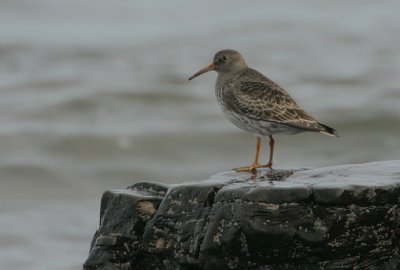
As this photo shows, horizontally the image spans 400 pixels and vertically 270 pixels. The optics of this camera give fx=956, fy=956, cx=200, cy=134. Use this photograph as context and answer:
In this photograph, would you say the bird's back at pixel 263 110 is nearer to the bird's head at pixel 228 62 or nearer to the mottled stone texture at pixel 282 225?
the bird's head at pixel 228 62

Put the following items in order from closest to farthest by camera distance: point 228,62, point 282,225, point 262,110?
point 282,225 < point 262,110 < point 228,62

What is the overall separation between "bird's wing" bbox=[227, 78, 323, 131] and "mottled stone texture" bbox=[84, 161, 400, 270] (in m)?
2.33

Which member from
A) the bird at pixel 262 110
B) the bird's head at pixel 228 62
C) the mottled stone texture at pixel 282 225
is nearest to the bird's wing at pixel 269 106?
the bird at pixel 262 110

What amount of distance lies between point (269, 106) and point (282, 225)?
3.10 meters

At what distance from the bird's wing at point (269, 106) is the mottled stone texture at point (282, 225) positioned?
2.33m

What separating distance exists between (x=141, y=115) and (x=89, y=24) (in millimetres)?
12964

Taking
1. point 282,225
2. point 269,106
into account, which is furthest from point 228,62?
point 282,225

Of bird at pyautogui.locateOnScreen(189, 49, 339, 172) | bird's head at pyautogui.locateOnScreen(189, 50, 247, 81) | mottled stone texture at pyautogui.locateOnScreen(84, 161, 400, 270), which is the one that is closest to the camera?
mottled stone texture at pyautogui.locateOnScreen(84, 161, 400, 270)

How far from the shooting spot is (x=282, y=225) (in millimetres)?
7109

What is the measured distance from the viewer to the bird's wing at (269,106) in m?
9.95

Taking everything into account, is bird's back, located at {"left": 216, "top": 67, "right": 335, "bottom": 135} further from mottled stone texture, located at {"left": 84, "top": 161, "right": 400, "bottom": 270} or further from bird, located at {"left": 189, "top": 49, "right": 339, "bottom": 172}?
mottled stone texture, located at {"left": 84, "top": 161, "right": 400, "bottom": 270}

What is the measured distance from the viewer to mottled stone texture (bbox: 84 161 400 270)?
7117mm

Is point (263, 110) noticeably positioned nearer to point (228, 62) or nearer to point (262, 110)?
point (262, 110)

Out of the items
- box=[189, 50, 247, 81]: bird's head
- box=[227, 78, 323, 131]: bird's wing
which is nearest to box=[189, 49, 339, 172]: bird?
box=[227, 78, 323, 131]: bird's wing
